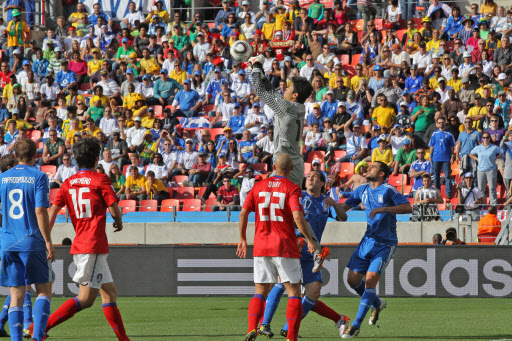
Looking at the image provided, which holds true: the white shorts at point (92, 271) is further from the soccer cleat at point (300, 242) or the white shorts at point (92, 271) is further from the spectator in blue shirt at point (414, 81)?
the spectator in blue shirt at point (414, 81)

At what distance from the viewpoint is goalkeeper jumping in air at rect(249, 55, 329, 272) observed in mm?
9133

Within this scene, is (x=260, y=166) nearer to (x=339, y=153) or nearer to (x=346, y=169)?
(x=339, y=153)

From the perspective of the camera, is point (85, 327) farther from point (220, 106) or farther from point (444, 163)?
point (220, 106)

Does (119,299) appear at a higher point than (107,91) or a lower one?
lower

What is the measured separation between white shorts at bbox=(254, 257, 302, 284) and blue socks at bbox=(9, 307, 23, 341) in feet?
7.27

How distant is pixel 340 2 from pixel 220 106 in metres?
5.22

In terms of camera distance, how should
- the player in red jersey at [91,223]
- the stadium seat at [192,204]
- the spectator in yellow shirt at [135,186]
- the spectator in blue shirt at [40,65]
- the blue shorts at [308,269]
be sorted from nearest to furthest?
the player in red jersey at [91,223] < the blue shorts at [308,269] < the stadium seat at [192,204] < the spectator in yellow shirt at [135,186] < the spectator in blue shirt at [40,65]

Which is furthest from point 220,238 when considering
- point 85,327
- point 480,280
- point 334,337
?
point 334,337

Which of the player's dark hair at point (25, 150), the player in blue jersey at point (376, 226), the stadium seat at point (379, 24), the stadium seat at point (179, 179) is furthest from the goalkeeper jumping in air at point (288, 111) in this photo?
the stadium seat at point (379, 24)

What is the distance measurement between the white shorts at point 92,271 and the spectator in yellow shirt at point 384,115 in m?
14.4

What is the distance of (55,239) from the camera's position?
815 inches

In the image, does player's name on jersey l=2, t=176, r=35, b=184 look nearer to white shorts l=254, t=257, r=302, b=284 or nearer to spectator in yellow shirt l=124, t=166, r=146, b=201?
white shorts l=254, t=257, r=302, b=284

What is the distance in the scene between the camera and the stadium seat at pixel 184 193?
848 inches

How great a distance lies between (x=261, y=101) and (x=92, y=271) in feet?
53.5
